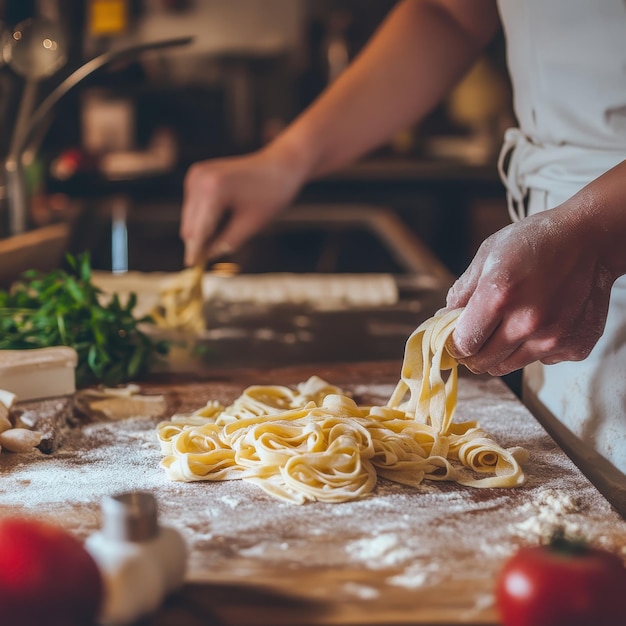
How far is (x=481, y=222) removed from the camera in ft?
19.4

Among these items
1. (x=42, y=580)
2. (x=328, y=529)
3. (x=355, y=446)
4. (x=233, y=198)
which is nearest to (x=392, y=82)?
(x=233, y=198)

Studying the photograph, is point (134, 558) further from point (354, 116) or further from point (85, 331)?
point (354, 116)

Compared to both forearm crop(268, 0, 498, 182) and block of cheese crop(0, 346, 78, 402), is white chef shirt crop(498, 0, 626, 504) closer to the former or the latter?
forearm crop(268, 0, 498, 182)

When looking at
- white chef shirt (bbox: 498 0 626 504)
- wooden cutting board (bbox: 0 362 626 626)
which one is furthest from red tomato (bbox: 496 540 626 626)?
white chef shirt (bbox: 498 0 626 504)

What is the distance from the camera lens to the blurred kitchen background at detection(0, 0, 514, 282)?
14.9 ft

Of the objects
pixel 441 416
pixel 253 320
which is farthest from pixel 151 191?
pixel 441 416

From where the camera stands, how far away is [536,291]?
1250 mm

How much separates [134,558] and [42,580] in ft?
0.36

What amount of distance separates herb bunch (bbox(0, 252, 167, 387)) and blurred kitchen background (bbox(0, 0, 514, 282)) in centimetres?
177

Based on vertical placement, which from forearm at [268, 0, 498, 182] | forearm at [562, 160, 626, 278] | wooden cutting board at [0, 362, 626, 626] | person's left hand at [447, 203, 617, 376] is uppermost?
forearm at [268, 0, 498, 182]

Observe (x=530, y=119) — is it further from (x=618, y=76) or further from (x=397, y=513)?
(x=397, y=513)

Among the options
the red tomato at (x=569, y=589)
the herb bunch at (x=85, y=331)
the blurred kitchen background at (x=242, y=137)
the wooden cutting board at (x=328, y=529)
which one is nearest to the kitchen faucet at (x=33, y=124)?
the blurred kitchen background at (x=242, y=137)

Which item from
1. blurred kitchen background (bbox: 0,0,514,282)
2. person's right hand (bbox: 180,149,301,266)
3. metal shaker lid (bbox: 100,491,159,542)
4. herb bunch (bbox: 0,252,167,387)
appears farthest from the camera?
blurred kitchen background (bbox: 0,0,514,282)

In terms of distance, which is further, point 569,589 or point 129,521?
point 129,521
